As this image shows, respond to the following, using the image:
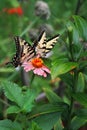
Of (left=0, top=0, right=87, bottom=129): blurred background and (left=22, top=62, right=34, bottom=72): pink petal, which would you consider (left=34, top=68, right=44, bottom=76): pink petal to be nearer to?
(left=22, top=62, right=34, bottom=72): pink petal

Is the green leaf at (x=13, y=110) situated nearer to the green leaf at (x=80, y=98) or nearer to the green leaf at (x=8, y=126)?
the green leaf at (x=8, y=126)

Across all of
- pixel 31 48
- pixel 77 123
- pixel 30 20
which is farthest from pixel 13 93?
pixel 30 20

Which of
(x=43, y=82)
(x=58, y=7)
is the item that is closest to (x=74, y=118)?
(x=43, y=82)

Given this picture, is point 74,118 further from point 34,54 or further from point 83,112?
point 34,54

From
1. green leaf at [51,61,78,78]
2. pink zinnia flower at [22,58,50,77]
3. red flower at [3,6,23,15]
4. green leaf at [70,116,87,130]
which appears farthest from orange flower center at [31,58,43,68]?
red flower at [3,6,23,15]

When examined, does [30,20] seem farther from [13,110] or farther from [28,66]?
[13,110]

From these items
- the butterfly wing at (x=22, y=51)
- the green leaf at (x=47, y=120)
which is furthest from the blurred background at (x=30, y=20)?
the green leaf at (x=47, y=120)
